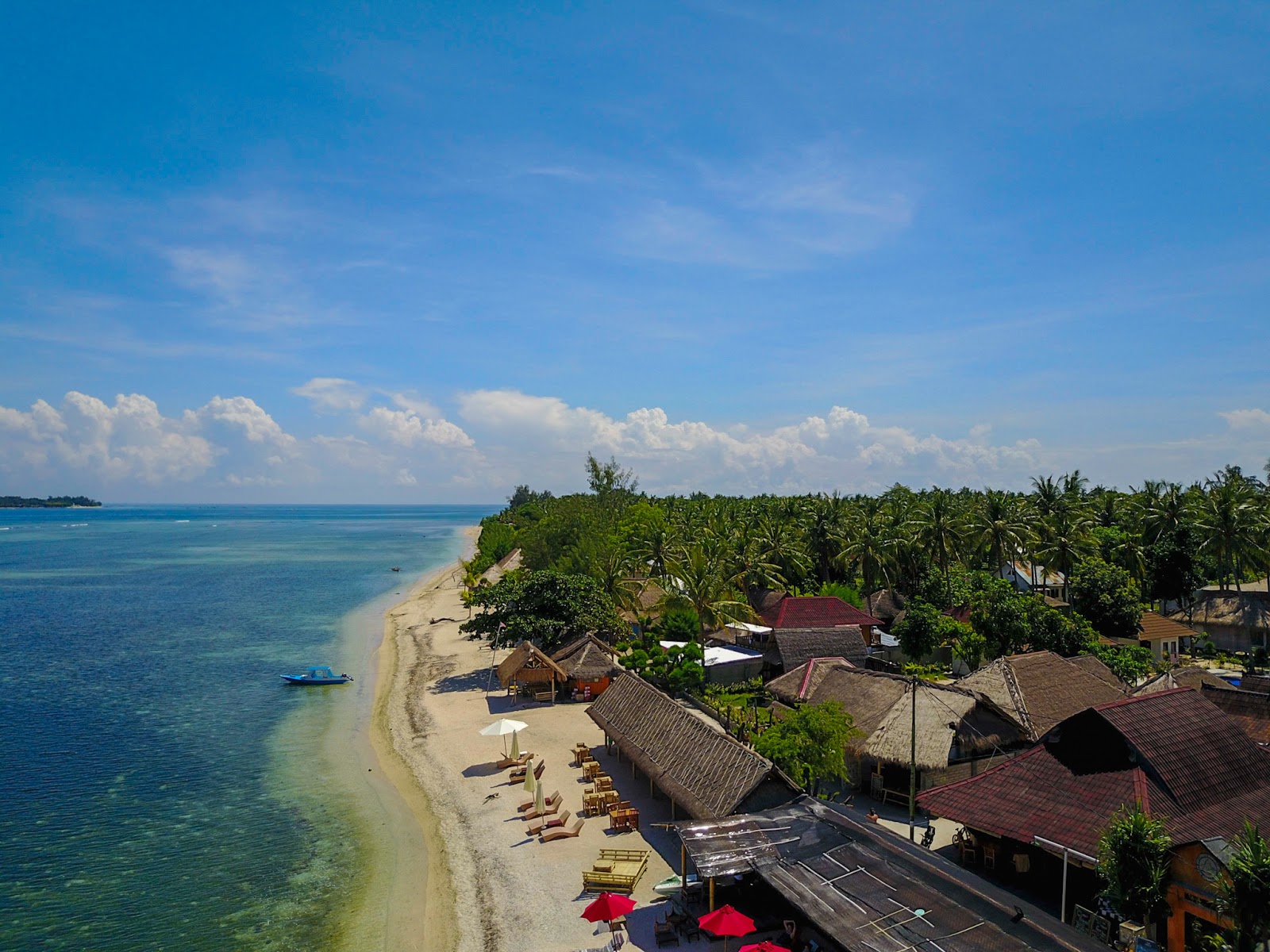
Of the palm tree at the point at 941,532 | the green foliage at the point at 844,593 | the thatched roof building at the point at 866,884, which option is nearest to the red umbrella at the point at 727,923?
the thatched roof building at the point at 866,884

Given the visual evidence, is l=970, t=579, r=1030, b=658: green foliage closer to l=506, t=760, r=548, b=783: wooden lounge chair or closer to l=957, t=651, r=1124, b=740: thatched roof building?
l=957, t=651, r=1124, b=740: thatched roof building

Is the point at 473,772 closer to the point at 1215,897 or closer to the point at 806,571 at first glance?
the point at 1215,897

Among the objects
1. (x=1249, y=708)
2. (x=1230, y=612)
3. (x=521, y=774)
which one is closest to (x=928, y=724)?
(x=1249, y=708)

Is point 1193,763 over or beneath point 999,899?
over

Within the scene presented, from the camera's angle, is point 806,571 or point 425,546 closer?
point 806,571

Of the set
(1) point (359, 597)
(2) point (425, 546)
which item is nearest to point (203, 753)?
(1) point (359, 597)

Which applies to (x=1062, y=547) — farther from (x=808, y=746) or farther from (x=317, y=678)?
(x=317, y=678)
